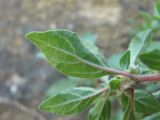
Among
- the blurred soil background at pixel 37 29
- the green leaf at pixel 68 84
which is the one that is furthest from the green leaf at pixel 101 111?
the blurred soil background at pixel 37 29

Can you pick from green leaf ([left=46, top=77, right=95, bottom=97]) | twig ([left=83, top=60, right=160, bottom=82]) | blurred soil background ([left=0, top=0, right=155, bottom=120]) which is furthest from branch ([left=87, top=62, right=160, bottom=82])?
blurred soil background ([left=0, top=0, right=155, bottom=120])

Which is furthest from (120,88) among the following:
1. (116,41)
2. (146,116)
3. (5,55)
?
(5,55)

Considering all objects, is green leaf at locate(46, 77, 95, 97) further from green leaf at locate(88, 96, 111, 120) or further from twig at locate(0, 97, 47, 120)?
green leaf at locate(88, 96, 111, 120)

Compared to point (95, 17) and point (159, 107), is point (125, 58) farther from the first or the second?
point (95, 17)

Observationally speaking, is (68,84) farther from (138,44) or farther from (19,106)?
(138,44)

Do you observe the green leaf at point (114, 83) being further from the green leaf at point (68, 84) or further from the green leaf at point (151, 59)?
the green leaf at point (68, 84)

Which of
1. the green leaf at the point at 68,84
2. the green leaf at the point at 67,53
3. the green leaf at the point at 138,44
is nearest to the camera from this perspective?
the green leaf at the point at 67,53
